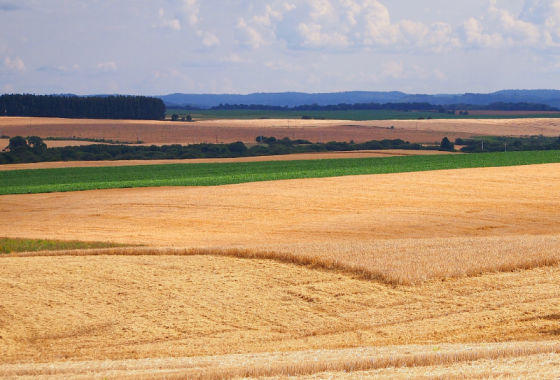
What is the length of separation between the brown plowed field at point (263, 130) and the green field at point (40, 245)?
65.3 m

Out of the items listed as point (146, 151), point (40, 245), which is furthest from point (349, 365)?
point (146, 151)

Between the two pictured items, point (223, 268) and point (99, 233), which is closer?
point (223, 268)

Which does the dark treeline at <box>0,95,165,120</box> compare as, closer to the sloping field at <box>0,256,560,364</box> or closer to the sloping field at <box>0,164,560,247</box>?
the sloping field at <box>0,164,560,247</box>

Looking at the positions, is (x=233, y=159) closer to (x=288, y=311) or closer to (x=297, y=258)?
(x=297, y=258)

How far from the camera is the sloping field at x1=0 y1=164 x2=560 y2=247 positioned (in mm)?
24734

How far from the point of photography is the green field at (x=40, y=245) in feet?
65.3

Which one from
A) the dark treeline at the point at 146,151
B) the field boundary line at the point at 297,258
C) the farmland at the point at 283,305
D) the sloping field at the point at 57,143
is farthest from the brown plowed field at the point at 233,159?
the field boundary line at the point at 297,258

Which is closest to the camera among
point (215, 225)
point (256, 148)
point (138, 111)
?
point (215, 225)

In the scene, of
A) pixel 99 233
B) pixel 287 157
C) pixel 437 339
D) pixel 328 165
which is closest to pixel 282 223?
pixel 99 233

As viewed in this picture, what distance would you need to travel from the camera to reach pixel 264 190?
119 ft

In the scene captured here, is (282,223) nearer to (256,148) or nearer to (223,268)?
(223,268)

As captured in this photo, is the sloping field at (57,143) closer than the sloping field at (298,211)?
No

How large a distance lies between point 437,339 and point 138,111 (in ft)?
434

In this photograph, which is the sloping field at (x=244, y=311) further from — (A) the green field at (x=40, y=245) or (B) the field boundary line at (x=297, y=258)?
(A) the green field at (x=40, y=245)
